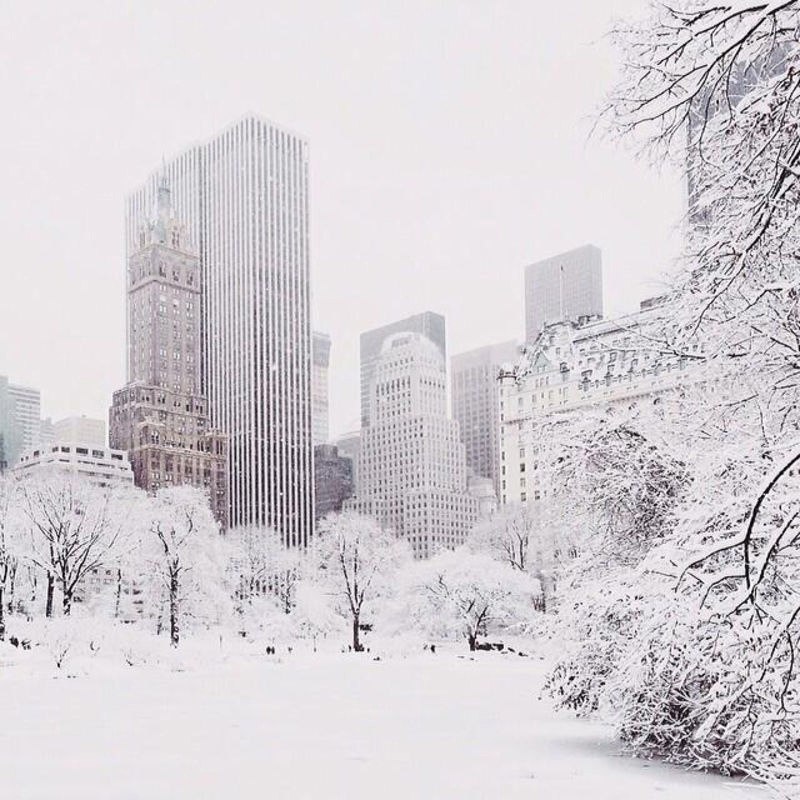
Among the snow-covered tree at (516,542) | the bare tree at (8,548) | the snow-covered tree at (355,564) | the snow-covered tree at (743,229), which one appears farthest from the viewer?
the snow-covered tree at (516,542)

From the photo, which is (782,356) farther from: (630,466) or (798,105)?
(630,466)

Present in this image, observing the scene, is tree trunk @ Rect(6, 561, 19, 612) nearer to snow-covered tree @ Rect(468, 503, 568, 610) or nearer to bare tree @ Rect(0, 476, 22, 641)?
bare tree @ Rect(0, 476, 22, 641)

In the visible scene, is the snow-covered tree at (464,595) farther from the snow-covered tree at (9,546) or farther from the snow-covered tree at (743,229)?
the snow-covered tree at (743,229)

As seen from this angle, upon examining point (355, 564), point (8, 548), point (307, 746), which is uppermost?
point (8, 548)

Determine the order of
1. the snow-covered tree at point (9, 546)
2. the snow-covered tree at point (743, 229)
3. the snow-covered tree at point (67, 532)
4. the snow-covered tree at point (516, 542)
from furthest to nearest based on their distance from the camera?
the snow-covered tree at point (516, 542)
the snow-covered tree at point (67, 532)
the snow-covered tree at point (9, 546)
the snow-covered tree at point (743, 229)

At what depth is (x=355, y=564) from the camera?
7525 centimetres

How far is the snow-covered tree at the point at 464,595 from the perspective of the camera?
6906cm

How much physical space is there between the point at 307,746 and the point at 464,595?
164 feet

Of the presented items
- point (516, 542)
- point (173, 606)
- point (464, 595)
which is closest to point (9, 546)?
point (173, 606)

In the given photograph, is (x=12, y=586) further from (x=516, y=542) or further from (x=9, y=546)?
(x=516, y=542)

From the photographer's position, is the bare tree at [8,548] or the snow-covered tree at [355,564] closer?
the bare tree at [8,548]

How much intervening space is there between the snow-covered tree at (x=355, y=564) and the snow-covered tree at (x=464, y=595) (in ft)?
14.3

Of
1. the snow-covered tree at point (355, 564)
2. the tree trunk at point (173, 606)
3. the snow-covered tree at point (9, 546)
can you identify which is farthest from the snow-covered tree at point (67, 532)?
the snow-covered tree at point (355, 564)

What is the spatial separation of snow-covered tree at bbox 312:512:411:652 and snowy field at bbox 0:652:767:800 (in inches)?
1629
